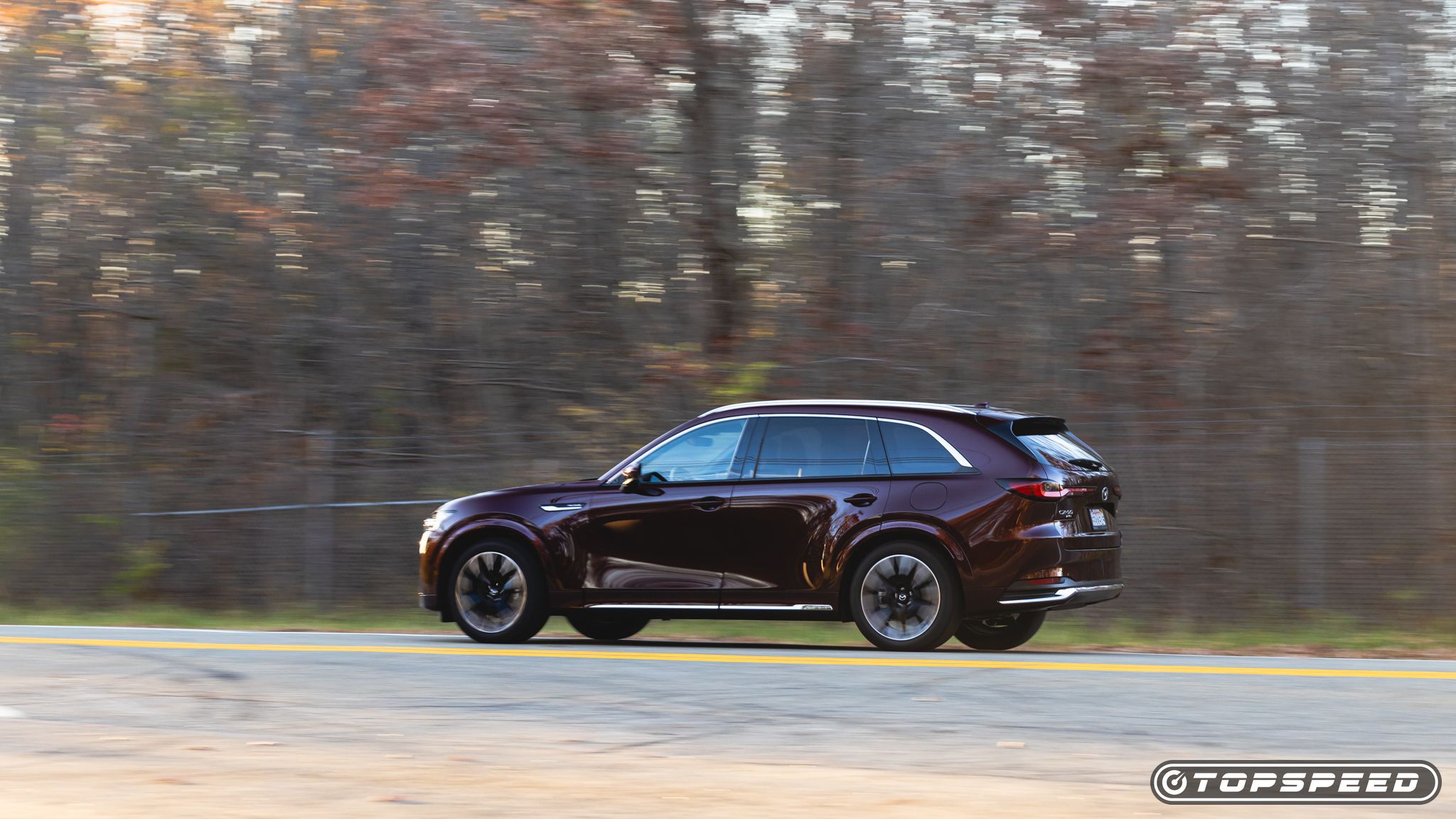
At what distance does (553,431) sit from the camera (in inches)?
739

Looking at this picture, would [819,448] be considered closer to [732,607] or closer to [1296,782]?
[732,607]

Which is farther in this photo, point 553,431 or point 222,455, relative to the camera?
point 222,455

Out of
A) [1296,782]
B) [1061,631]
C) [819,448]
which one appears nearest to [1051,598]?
[819,448]

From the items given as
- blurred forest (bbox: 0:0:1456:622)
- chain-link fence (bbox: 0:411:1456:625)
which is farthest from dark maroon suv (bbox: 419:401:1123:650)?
blurred forest (bbox: 0:0:1456:622)

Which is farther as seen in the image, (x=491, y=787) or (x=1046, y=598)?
(x=1046, y=598)

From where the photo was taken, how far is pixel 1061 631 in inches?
625

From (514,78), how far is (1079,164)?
5996mm

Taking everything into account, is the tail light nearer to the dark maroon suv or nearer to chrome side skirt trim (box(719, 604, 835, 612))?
the dark maroon suv

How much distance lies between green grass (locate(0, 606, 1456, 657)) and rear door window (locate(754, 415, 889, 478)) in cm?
187

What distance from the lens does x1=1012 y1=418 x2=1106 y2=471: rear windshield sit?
492 inches

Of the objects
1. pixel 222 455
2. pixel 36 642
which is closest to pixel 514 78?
pixel 222 455

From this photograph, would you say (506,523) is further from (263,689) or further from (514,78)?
(514,78)

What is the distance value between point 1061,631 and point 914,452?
394 centimetres

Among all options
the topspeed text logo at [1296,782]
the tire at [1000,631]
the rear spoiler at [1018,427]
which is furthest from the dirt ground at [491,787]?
the tire at [1000,631]
